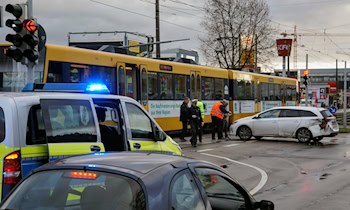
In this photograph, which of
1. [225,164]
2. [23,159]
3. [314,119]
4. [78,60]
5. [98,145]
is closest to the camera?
[23,159]

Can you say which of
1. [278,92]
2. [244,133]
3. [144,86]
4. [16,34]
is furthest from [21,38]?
[278,92]

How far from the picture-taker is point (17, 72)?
14.3 metres

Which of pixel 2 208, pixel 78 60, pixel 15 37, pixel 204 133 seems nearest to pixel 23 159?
pixel 2 208

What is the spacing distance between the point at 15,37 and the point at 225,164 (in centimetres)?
634

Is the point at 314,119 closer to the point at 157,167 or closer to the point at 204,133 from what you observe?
the point at 204,133

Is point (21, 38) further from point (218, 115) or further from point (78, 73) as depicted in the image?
point (218, 115)

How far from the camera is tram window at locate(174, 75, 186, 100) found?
72.1ft

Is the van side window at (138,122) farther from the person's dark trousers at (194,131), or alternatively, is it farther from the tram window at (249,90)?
the tram window at (249,90)

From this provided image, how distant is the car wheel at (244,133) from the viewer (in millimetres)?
22266

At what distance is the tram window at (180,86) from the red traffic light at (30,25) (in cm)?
1022

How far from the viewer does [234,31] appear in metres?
45.3

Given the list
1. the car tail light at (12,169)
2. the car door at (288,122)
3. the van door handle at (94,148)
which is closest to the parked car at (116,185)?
the car tail light at (12,169)

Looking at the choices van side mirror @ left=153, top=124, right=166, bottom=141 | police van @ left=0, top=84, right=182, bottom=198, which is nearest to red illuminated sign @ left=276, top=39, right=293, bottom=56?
van side mirror @ left=153, top=124, right=166, bottom=141

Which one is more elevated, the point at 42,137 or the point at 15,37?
the point at 15,37
